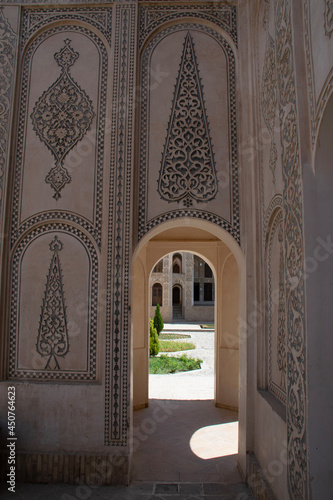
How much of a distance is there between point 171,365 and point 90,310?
16.4 ft

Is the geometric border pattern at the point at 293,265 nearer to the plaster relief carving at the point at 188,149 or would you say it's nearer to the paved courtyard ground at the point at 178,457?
the plaster relief carving at the point at 188,149

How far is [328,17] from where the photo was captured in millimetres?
1772

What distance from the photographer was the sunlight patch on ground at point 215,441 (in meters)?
3.93

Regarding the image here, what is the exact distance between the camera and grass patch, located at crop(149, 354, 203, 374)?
24.9ft

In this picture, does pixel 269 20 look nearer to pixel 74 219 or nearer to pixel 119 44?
pixel 119 44

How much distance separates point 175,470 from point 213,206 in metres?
2.54

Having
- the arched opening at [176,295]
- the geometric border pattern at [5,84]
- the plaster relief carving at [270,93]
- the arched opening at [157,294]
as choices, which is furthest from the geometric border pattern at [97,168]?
the arched opening at [176,295]

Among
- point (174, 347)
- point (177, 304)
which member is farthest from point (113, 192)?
point (177, 304)

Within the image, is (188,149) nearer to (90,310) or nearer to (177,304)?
(90,310)

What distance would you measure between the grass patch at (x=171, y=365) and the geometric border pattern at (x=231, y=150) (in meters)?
4.73

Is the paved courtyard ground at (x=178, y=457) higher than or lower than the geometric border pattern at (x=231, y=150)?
lower

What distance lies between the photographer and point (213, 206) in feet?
11.7

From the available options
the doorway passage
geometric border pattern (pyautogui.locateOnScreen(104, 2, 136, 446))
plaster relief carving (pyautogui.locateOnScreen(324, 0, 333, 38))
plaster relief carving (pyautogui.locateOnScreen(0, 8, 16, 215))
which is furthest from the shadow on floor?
the doorway passage

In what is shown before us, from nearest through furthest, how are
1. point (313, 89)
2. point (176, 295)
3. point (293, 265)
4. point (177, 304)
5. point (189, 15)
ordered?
point (313, 89), point (293, 265), point (189, 15), point (177, 304), point (176, 295)
